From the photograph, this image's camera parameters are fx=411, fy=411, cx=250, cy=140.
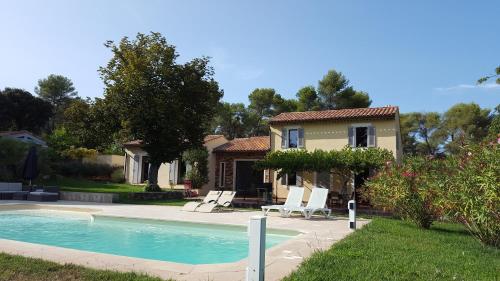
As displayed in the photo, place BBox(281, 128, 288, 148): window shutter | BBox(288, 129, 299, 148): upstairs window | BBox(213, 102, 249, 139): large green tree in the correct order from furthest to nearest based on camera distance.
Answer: BBox(213, 102, 249, 139): large green tree < BBox(281, 128, 288, 148): window shutter < BBox(288, 129, 299, 148): upstairs window

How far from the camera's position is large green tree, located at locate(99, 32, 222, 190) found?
2214cm

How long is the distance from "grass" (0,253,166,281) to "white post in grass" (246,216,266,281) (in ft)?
4.49

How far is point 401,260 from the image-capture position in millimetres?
6125

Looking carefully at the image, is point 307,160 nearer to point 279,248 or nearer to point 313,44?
point 313,44

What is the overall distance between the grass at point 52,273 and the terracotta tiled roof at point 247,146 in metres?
20.8

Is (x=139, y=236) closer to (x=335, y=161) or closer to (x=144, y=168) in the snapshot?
(x=335, y=161)

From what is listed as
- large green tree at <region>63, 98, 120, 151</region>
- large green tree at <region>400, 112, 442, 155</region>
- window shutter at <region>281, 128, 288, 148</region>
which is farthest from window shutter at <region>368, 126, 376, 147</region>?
large green tree at <region>400, 112, 442, 155</region>

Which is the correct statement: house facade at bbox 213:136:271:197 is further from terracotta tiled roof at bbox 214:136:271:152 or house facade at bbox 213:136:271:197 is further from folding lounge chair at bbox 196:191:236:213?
folding lounge chair at bbox 196:191:236:213

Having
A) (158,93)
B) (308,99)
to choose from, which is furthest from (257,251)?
(308,99)

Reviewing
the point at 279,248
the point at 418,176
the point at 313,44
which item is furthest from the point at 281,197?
the point at 279,248

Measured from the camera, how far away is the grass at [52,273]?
4.99 metres

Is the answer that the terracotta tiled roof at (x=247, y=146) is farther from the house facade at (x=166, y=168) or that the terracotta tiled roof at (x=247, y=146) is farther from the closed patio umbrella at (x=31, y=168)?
the closed patio umbrella at (x=31, y=168)

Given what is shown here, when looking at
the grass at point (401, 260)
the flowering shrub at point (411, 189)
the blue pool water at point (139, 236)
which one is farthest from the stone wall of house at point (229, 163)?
the grass at point (401, 260)

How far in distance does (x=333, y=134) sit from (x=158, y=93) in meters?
10.1
